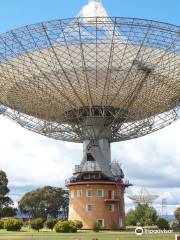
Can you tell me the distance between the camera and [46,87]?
55188mm

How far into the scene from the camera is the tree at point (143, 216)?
94463mm

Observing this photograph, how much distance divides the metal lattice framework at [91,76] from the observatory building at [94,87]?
96mm

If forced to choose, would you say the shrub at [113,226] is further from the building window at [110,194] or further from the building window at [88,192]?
the building window at [88,192]

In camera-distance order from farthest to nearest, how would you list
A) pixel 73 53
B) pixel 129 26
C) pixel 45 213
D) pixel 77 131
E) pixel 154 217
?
1. pixel 45 213
2. pixel 154 217
3. pixel 77 131
4. pixel 73 53
5. pixel 129 26

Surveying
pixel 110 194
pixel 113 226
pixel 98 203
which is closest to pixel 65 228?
pixel 113 226

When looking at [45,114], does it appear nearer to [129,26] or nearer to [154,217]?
[129,26]

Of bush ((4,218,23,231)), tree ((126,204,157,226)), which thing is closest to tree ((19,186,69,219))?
tree ((126,204,157,226))

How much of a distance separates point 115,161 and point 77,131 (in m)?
8.44

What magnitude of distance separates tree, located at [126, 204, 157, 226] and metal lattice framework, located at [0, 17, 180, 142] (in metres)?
30.6

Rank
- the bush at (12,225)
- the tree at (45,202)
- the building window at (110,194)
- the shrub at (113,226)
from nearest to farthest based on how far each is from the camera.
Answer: the bush at (12,225), the shrub at (113,226), the building window at (110,194), the tree at (45,202)

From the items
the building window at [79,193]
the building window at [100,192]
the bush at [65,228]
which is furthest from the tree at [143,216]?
the bush at [65,228]

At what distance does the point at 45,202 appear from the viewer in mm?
128125

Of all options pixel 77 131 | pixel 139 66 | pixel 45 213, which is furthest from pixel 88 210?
pixel 45 213

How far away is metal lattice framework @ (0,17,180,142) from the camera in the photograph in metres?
45.8
